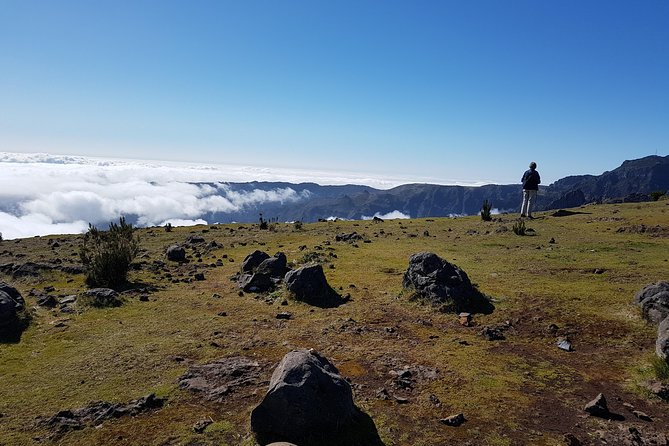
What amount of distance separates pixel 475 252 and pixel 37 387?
22595mm

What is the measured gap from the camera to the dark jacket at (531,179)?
3759 cm

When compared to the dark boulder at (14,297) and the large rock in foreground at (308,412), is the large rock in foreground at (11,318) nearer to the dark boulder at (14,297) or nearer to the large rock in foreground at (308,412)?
the dark boulder at (14,297)

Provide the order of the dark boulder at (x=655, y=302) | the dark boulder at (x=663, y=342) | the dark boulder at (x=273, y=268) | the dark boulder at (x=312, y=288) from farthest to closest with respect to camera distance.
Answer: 1. the dark boulder at (x=273, y=268)
2. the dark boulder at (x=312, y=288)
3. the dark boulder at (x=655, y=302)
4. the dark boulder at (x=663, y=342)

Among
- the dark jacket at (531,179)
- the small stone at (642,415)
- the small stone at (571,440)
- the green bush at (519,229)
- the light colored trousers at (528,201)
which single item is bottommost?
the small stone at (571,440)

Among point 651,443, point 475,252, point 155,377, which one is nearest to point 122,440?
point 155,377

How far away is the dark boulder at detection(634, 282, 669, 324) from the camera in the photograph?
41.0ft

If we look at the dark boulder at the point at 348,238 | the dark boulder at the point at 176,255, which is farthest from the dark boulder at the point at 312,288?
the dark boulder at the point at 348,238

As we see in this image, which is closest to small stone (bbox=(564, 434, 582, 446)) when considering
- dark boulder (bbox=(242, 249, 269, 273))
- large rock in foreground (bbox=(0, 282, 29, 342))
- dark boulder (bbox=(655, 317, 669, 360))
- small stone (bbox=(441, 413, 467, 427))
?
small stone (bbox=(441, 413, 467, 427))

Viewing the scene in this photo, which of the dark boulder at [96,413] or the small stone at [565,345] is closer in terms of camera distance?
the dark boulder at [96,413]

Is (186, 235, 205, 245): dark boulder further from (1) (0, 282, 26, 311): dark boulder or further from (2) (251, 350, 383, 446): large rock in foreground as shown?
(2) (251, 350, 383, 446): large rock in foreground

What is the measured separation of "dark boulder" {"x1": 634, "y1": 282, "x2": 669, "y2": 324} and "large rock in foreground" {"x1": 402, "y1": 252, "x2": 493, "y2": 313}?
184 inches

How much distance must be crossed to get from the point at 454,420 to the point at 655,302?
9.12 meters

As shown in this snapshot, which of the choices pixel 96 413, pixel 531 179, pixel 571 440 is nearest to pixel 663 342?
pixel 571 440

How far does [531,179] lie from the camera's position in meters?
37.6
